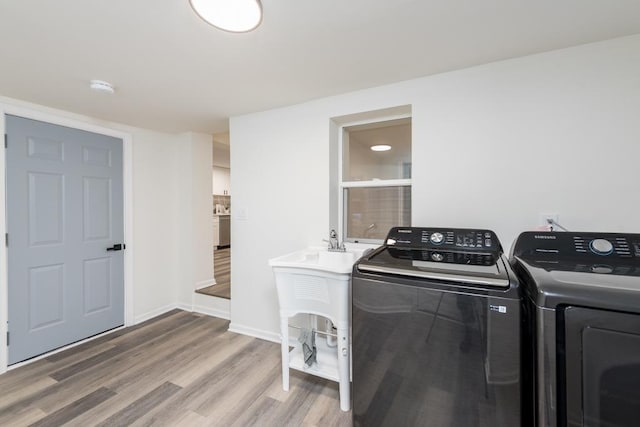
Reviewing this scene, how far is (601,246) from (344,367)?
145 cm

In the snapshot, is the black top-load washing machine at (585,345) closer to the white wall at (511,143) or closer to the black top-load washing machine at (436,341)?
the black top-load washing machine at (436,341)

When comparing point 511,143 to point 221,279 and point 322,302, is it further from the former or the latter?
point 221,279

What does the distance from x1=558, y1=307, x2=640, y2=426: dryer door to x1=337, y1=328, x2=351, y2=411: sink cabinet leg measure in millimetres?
1016

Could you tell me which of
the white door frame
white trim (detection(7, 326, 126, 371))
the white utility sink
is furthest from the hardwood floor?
the white door frame

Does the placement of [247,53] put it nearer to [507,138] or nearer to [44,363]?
[507,138]

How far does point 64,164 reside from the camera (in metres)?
2.42

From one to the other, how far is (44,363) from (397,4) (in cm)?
354

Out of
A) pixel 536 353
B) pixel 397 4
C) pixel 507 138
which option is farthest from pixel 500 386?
pixel 397 4

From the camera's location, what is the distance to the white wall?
1.49m

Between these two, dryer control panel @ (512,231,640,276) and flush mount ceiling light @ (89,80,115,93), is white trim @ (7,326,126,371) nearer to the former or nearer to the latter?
flush mount ceiling light @ (89,80,115,93)

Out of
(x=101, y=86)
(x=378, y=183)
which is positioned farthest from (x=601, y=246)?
(x=101, y=86)

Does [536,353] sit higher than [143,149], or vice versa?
[143,149]

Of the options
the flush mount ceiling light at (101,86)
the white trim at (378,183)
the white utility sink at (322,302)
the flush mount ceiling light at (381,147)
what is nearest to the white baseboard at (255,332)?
the white utility sink at (322,302)

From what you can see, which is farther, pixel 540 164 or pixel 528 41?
pixel 540 164
